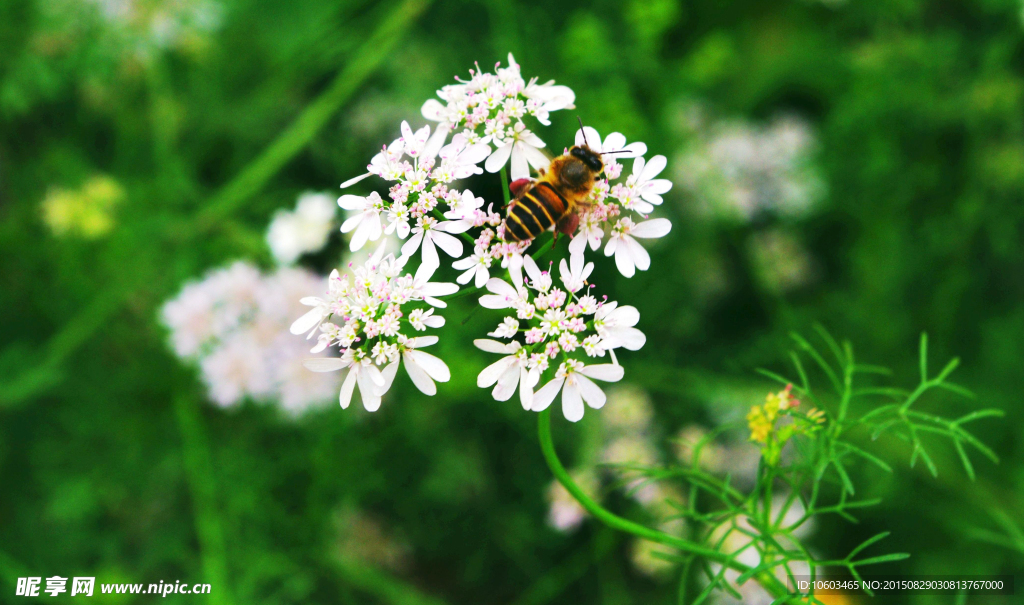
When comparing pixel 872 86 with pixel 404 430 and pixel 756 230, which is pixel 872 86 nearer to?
pixel 756 230

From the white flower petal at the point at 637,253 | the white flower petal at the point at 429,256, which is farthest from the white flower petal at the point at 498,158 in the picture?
the white flower petal at the point at 637,253

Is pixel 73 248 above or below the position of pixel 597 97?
above

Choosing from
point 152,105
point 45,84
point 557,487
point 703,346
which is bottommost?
point 557,487

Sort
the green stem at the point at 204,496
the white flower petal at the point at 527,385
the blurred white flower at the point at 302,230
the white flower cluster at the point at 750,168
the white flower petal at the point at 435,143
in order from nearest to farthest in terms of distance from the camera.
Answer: the white flower petal at the point at 527,385, the white flower petal at the point at 435,143, the green stem at the point at 204,496, the blurred white flower at the point at 302,230, the white flower cluster at the point at 750,168

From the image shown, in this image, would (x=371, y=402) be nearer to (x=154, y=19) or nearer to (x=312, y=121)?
(x=312, y=121)

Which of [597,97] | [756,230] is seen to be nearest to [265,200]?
[597,97]

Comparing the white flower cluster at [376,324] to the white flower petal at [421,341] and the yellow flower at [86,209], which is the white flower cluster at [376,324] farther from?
the yellow flower at [86,209]
